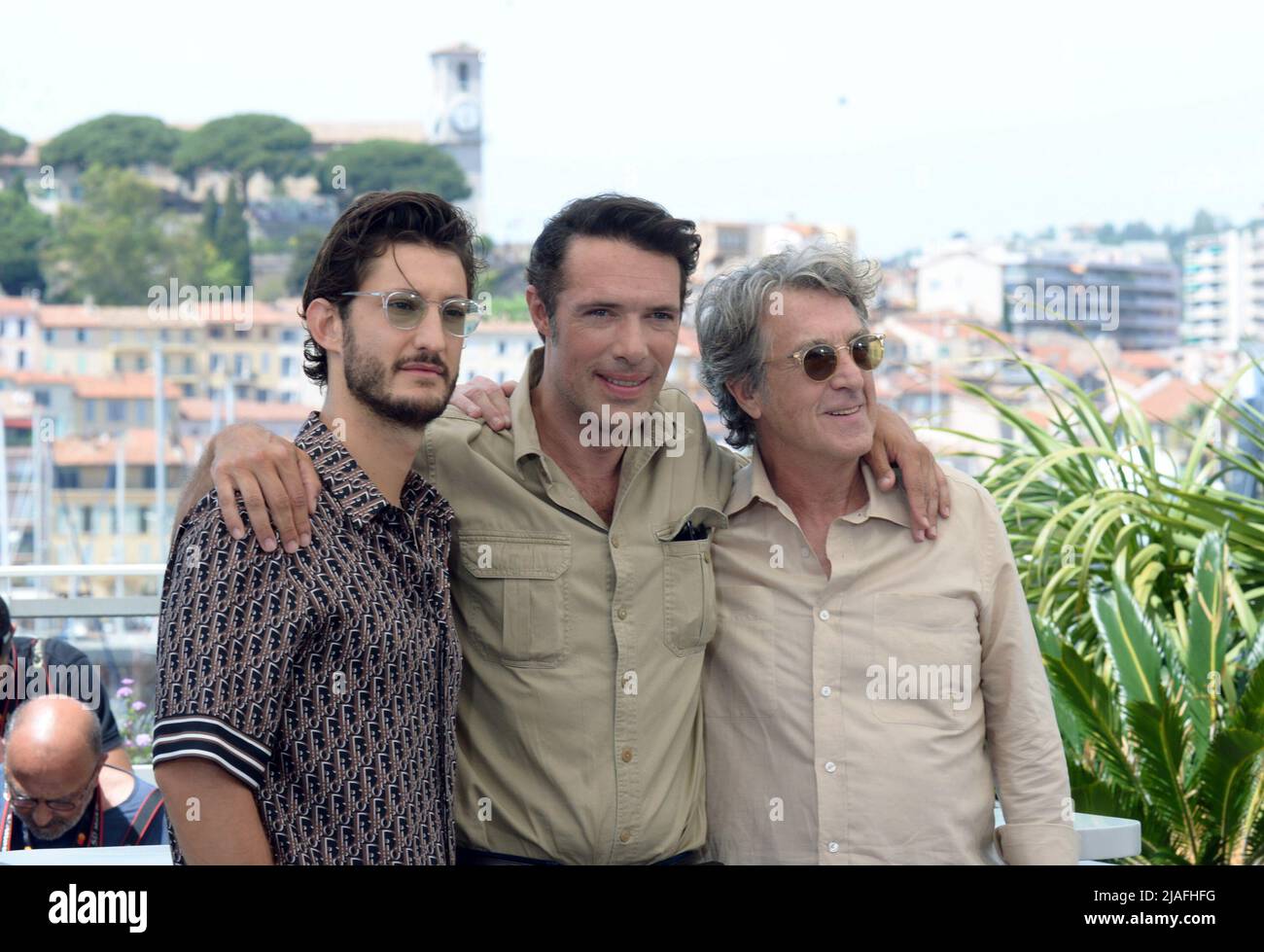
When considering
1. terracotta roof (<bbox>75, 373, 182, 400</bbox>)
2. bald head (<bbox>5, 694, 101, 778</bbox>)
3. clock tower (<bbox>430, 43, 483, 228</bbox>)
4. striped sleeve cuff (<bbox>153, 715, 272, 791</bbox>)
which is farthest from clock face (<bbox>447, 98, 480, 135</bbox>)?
striped sleeve cuff (<bbox>153, 715, 272, 791</bbox>)

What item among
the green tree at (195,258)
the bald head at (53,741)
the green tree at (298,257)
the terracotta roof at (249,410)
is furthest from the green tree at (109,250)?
the bald head at (53,741)

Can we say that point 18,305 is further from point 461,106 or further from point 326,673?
point 326,673

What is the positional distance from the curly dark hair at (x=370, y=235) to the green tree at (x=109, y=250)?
64244 mm

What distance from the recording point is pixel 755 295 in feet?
7.69

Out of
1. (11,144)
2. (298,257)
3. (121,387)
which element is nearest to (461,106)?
(11,144)

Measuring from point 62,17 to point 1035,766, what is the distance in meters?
95.7

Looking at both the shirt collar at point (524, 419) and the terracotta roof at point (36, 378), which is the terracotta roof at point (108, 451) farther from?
the shirt collar at point (524, 419)

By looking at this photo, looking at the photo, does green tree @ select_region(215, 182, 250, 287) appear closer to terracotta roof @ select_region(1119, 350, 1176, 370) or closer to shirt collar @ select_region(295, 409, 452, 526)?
terracotta roof @ select_region(1119, 350, 1176, 370)

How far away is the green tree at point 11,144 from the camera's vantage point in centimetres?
6511

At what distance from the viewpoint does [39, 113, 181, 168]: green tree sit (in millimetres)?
69188

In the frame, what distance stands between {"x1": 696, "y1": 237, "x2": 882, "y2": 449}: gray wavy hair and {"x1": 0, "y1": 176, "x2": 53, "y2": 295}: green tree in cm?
6682

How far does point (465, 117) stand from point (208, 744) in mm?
83154
